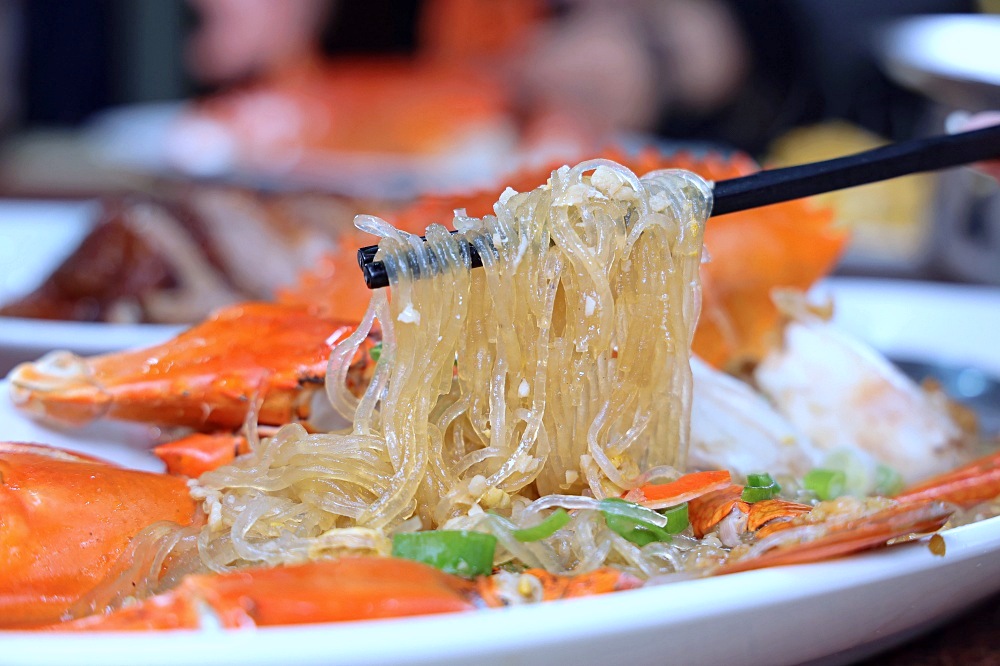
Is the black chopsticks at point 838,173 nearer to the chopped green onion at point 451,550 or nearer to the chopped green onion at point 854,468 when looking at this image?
the chopped green onion at point 451,550

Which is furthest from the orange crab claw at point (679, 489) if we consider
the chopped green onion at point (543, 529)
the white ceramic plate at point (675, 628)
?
the white ceramic plate at point (675, 628)

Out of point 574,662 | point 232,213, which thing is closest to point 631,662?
point 574,662

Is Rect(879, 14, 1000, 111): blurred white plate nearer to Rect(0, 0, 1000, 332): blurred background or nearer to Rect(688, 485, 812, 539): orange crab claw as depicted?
Rect(0, 0, 1000, 332): blurred background

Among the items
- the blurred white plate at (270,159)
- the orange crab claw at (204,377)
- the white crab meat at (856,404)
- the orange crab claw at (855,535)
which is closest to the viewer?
the orange crab claw at (855,535)

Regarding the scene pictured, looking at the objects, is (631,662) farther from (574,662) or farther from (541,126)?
(541,126)

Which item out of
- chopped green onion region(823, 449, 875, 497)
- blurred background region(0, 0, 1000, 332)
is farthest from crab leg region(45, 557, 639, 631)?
blurred background region(0, 0, 1000, 332)

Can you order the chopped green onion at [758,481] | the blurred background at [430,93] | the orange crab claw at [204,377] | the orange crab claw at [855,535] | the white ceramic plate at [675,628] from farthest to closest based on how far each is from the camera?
the blurred background at [430,93]
the orange crab claw at [204,377]
the chopped green onion at [758,481]
the orange crab claw at [855,535]
the white ceramic plate at [675,628]
